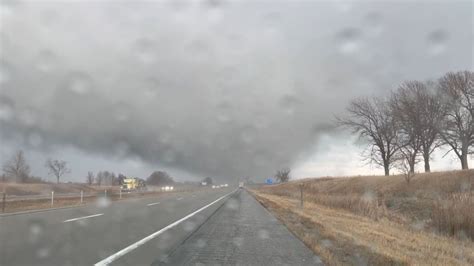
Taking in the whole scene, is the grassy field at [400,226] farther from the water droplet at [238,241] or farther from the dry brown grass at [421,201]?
the water droplet at [238,241]

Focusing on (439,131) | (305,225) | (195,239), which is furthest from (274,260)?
(439,131)

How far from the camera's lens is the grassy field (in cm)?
1112

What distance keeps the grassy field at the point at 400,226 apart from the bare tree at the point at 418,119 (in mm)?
17626

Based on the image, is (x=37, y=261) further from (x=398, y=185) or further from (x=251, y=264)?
(x=398, y=185)

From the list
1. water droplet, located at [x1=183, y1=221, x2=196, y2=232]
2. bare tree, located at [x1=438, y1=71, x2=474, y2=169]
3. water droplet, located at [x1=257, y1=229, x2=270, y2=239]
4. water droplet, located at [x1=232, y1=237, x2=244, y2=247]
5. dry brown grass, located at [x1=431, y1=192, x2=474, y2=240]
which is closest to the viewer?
water droplet, located at [x1=232, y1=237, x2=244, y2=247]

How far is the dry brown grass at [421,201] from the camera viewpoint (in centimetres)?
2050

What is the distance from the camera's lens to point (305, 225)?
1781 cm

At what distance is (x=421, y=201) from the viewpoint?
3262cm

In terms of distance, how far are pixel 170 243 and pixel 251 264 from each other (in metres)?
3.10

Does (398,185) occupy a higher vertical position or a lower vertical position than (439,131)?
lower

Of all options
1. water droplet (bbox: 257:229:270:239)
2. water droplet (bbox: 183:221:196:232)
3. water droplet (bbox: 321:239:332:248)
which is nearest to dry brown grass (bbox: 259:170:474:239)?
water droplet (bbox: 321:239:332:248)

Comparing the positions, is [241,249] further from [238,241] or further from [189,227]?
[189,227]

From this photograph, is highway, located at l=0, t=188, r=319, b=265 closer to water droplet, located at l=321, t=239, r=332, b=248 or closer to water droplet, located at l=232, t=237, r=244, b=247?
water droplet, located at l=232, t=237, r=244, b=247

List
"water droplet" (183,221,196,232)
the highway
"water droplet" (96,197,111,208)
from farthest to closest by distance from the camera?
"water droplet" (96,197,111,208)
"water droplet" (183,221,196,232)
the highway
